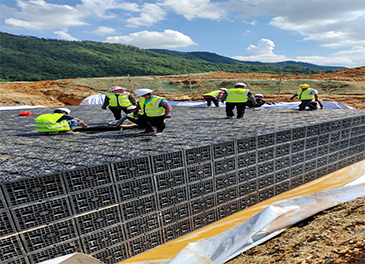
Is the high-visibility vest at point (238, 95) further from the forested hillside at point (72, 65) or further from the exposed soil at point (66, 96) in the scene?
the forested hillside at point (72, 65)

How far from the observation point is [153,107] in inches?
205

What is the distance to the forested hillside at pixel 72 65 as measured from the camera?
75062mm

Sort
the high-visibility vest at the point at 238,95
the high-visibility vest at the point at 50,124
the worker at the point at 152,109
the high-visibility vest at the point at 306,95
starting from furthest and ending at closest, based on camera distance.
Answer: the high-visibility vest at the point at 306,95, the high-visibility vest at the point at 238,95, the high-visibility vest at the point at 50,124, the worker at the point at 152,109

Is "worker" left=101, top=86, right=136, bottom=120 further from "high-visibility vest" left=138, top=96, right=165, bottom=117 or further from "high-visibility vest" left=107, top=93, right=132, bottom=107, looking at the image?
"high-visibility vest" left=138, top=96, right=165, bottom=117

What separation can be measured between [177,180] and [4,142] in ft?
14.3

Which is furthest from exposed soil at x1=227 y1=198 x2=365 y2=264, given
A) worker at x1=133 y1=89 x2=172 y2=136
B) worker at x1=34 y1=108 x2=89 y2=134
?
worker at x1=34 y1=108 x2=89 y2=134

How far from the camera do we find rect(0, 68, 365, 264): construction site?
9.21 feet

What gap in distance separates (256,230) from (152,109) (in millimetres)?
3368

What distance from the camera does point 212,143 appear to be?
4.05 metres

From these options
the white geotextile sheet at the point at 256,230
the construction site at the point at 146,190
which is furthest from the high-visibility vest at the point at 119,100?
the white geotextile sheet at the point at 256,230

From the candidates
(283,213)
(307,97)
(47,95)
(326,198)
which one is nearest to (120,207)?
(283,213)

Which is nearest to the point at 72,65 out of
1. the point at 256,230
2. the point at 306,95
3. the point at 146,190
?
the point at 306,95

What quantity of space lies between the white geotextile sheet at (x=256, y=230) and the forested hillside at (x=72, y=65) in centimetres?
7637

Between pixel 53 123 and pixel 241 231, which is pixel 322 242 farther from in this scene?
pixel 53 123
